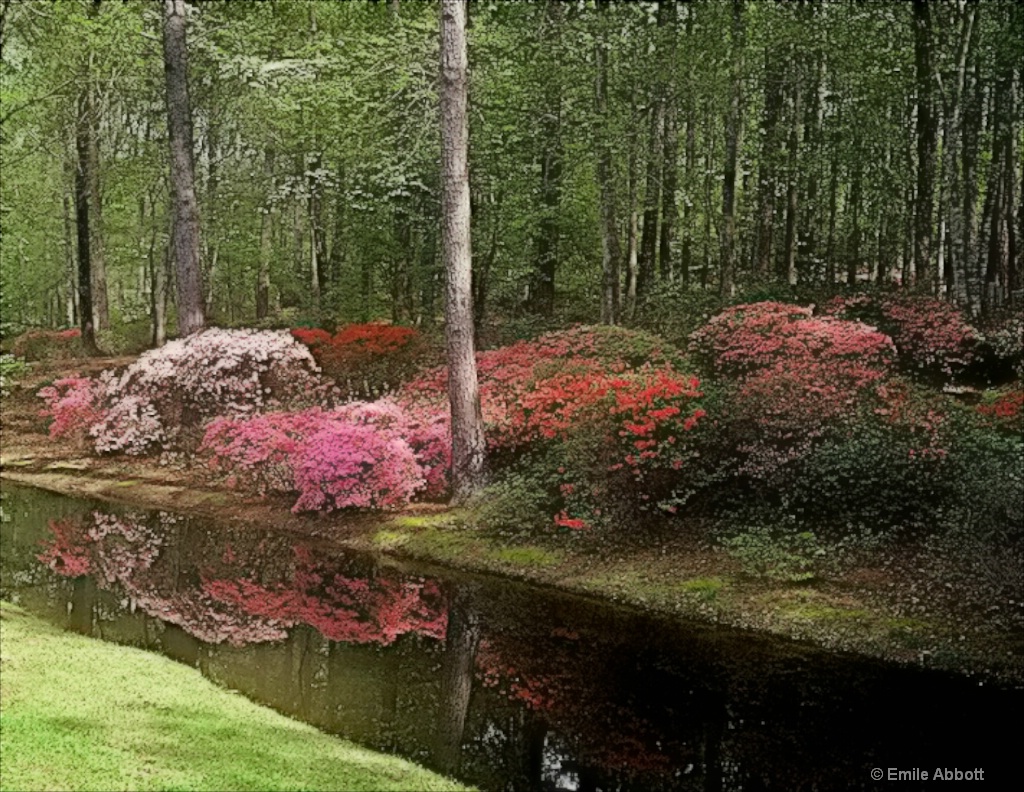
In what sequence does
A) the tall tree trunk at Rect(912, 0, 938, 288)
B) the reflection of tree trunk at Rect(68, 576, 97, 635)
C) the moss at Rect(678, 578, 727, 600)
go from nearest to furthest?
1. the reflection of tree trunk at Rect(68, 576, 97, 635)
2. the moss at Rect(678, 578, 727, 600)
3. the tall tree trunk at Rect(912, 0, 938, 288)

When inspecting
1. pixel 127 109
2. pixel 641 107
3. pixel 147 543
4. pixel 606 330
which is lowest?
pixel 147 543

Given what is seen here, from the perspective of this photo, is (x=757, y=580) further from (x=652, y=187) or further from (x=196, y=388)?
(x=652, y=187)

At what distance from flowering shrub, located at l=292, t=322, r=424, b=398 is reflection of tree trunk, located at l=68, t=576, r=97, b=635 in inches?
344

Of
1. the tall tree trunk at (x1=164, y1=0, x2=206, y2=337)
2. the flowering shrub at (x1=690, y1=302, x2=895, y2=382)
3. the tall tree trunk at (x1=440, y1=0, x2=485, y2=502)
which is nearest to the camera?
the flowering shrub at (x1=690, y1=302, x2=895, y2=382)

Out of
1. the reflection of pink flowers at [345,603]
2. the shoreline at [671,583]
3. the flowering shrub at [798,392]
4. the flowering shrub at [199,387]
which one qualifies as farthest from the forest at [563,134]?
the reflection of pink flowers at [345,603]

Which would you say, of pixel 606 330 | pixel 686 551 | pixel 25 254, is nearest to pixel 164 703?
pixel 686 551

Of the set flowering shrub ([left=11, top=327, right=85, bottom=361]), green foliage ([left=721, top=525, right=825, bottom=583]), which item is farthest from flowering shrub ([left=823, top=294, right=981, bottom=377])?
flowering shrub ([left=11, top=327, right=85, bottom=361])

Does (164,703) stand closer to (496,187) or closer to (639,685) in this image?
(639,685)

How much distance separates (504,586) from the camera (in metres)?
11.1

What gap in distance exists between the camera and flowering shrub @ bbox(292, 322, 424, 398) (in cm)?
1956

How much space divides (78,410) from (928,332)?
18688mm

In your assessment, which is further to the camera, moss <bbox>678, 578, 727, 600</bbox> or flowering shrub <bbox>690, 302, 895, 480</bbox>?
flowering shrub <bbox>690, 302, 895, 480</bbox>

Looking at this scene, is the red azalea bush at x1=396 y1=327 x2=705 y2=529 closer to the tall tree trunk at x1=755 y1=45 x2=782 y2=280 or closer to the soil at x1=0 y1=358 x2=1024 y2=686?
the soil at x1=0 y1=358 x2=1024 y2=686

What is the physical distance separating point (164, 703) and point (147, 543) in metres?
7.08
